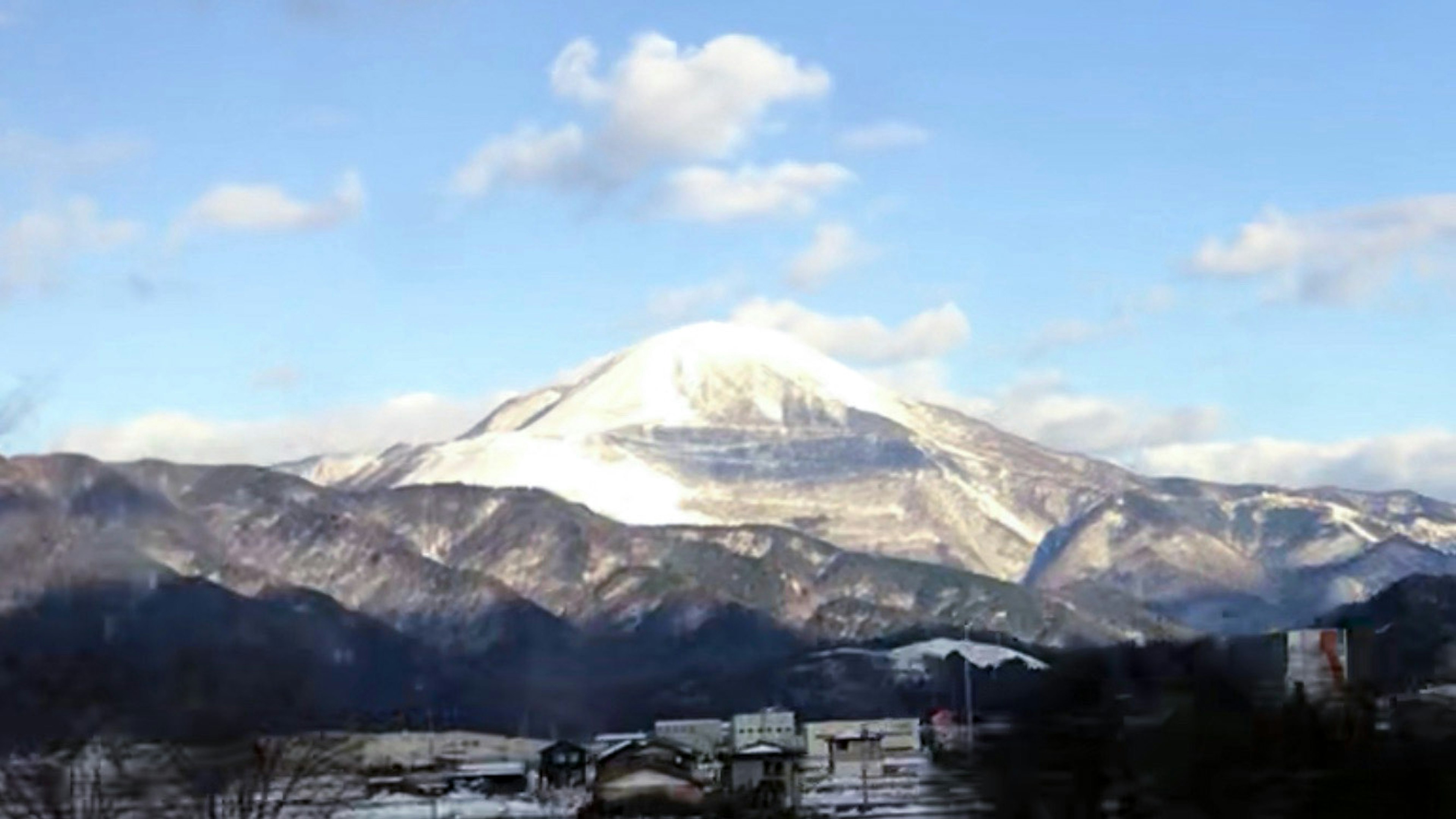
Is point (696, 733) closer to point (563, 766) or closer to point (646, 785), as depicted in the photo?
point (563, 766)

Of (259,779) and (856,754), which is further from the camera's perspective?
(856,754)

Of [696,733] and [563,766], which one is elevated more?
[696,733]

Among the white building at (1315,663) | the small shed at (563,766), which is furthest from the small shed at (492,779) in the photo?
the white building at (1315,663)

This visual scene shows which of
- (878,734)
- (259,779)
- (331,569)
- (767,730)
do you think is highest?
(331,569)

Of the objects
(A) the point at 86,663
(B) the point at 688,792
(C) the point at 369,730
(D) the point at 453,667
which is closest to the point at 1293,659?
(A) the point at 86,663

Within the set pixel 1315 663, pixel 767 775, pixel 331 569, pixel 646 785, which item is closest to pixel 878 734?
pixel 767 775

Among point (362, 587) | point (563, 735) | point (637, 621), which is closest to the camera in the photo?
A: point (563, 735)

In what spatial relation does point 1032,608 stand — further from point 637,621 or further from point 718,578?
point 637,621
